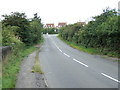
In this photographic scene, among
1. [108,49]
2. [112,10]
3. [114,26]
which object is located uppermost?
[112,10]

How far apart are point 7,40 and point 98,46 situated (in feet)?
45.9

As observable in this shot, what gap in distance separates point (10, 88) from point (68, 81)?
2972mm

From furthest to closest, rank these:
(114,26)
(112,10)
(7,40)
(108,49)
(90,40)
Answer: (90,40) → (112,10) → (108,49) → (114,26) → (7,40)

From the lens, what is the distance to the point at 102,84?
371 inches

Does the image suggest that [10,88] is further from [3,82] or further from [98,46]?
[98,46]

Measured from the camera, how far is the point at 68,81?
10234mm

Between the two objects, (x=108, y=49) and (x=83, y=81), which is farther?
(x=108, y=49)

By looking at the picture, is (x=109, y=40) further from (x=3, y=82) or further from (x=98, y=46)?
(x=3, y=82)

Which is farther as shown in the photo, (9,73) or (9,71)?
(9,71)

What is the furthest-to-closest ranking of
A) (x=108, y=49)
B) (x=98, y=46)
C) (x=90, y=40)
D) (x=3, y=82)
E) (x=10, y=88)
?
(x=90, y=40)
(x=98, y=46)
(x=108, y=49)
(x=3, y=82)
(x=10, y=88)

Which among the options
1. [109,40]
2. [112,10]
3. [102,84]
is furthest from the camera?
[112,10]

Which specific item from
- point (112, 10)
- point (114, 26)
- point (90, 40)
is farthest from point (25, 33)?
point (114, 26)

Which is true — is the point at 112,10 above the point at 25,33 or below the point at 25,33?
above

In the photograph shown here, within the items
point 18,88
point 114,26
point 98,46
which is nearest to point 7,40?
point 114,26
